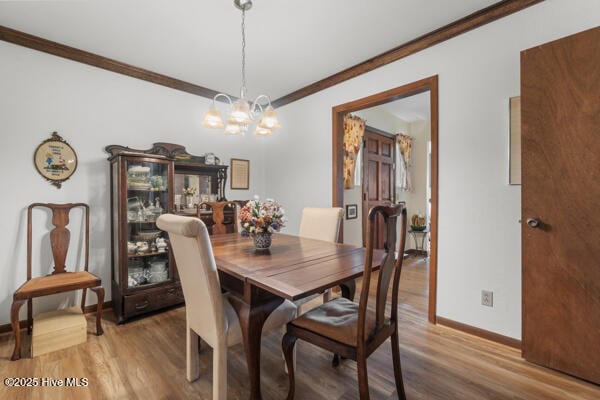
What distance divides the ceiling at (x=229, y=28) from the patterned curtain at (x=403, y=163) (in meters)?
2.43

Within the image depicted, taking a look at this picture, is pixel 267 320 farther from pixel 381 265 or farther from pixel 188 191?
pixel 188 191

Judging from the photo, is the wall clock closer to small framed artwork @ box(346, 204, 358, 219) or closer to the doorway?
small framed artwork @ box(346, 204, 358, 219)

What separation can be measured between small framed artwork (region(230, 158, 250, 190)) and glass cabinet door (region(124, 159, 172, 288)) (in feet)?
3.76

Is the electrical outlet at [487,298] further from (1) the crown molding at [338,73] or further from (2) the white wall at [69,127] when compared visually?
(2) the white wall at [69,127]

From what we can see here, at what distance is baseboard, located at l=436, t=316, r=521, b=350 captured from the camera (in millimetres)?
2010

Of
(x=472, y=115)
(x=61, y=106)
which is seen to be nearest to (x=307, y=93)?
(x=472, y=115)

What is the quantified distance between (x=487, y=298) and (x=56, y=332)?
10.9 feet

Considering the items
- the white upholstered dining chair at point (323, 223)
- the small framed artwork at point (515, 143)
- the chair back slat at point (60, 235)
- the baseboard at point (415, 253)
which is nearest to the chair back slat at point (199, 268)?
the white upholstered dining chair at point (323, 223)

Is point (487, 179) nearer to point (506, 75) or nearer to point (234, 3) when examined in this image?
point (506, 75)

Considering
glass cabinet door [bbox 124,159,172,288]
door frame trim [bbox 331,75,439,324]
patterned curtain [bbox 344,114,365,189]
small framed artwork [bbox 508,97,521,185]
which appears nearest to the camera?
small framed artwork [bbox 508,97,521,185]

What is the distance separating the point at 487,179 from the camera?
2.13 meters

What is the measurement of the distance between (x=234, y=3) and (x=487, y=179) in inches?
92.1

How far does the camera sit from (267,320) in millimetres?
1563

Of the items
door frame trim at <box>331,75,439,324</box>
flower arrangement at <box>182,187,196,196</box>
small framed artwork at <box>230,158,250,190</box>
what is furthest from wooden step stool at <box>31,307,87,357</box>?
door frame trim at <box>331,75,439,324</box>
